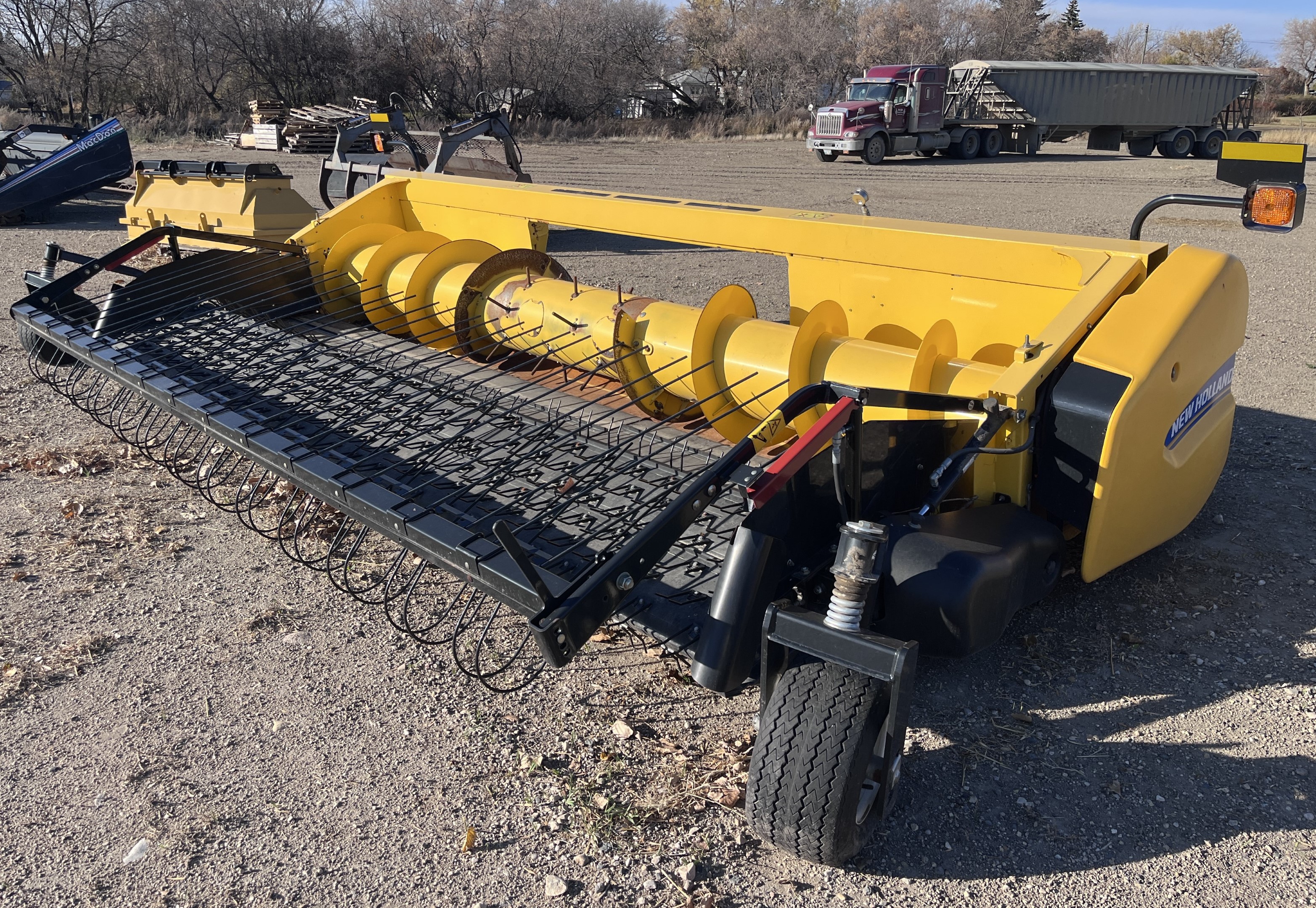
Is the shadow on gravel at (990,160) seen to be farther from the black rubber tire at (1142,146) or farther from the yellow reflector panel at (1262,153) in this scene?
the yellow reflector panel at (1262,153)

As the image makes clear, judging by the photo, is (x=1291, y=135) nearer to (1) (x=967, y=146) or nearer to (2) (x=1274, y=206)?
(1) (x=967, y=146)

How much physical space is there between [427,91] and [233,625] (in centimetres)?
3158

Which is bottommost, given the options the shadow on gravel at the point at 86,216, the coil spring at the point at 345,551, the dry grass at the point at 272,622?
the dry grass at the point at 272,622

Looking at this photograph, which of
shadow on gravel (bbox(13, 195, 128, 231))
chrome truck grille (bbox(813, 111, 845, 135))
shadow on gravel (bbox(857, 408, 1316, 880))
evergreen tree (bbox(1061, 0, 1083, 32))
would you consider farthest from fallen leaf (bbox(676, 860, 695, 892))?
evergreen tree (bbox(1061, 0, 1083, 32))

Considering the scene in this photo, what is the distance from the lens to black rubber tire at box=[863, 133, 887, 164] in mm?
21719

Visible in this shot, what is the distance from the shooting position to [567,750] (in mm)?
2516

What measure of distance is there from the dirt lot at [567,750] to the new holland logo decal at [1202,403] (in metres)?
0.59

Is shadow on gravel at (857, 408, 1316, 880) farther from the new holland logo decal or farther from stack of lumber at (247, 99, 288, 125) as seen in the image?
stack of lumber at (247, 99, 288, 125)

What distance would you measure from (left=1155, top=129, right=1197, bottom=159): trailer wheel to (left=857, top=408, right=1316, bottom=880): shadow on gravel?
25.7m

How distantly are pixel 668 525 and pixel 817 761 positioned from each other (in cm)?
56

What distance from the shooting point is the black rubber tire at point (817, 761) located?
1.96 m

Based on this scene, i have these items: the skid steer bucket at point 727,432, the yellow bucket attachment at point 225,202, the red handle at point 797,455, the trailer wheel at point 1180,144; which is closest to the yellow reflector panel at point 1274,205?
the skid steer bucket at point 727,432

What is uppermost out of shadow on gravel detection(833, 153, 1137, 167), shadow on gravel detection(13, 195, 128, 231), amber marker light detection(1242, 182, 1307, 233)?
amber marker light detection(1242, 182, 1307, 233)

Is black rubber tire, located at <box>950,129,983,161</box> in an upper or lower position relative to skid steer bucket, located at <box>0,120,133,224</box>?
lower
